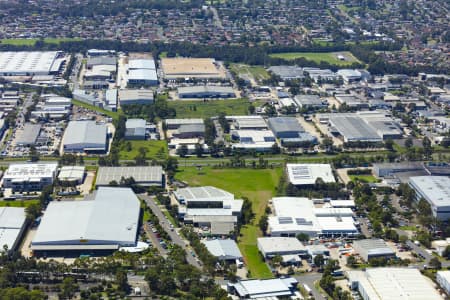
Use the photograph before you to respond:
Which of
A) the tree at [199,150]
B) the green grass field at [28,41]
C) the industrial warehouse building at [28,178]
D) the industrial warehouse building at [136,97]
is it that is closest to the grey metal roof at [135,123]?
the industrial warehouse building at [136,97]

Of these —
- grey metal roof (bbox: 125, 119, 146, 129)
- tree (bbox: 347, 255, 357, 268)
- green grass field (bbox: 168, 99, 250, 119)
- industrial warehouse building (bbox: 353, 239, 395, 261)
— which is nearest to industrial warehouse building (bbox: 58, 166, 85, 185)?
grey metal roof (bbox: 125, 119, 146, 129)

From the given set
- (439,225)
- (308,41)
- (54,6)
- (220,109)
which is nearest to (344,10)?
(308,41)

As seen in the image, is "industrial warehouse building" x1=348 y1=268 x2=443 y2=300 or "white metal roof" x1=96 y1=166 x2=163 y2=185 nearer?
"industrial warehouse building" x1=348 y1=268 x2=443 y2=300

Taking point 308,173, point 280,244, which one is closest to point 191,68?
point 308,173

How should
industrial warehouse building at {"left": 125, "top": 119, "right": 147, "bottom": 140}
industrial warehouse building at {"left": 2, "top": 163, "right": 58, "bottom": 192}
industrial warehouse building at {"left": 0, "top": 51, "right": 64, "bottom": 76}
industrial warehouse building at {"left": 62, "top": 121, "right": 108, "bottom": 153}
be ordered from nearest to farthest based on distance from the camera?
industrial warehouse building at {"left": 2, "top": 163, "right": 58, "bottom": 192} → industrial warehouse building at {"left": 62, "top": 121, "right": 108, "bottom": 153} → industrial warehouse building at {"left": 125, "top": 119, "right": 147, "bottom": 140} → industrial warehouse building at {"left": 0, "top": 51, "right": 64, "bottom": 76}

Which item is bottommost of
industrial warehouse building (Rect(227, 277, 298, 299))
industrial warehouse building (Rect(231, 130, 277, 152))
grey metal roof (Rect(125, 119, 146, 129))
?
grey metal roof (Rect(125, 119, 146, 129))

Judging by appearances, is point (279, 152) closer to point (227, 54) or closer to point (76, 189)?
point (76, 189)

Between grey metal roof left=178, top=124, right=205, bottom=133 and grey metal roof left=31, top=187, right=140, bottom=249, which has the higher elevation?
grey metal roof left=31, top=187, right=140, bottom=249

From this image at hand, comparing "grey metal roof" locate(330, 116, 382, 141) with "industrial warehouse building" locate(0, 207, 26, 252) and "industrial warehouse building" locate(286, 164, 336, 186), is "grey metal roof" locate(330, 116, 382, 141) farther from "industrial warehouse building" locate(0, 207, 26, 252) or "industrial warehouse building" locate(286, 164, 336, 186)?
"industrial warehouse building" locate(0, 207, 26, 252)
